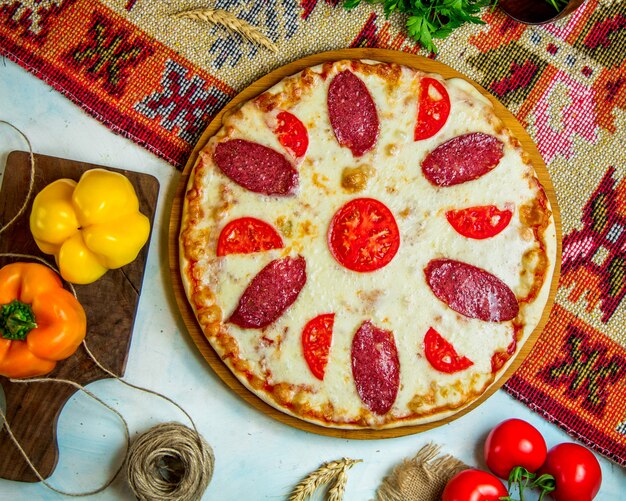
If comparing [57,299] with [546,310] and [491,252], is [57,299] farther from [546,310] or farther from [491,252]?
[546,310]

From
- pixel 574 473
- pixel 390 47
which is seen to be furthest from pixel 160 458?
pixel 390 47

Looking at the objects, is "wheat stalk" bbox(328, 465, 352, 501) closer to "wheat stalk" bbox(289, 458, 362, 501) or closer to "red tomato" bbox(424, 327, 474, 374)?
"wheat stalk" bbox(289, 458, 362, 501)

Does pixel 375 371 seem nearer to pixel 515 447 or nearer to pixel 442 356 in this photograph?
pixel 442 356

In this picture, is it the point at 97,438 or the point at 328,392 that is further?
the point at 97,438

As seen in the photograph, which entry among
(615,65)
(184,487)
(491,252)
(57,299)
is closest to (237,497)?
(184,487)

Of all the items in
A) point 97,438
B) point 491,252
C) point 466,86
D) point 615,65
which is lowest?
point 97,438

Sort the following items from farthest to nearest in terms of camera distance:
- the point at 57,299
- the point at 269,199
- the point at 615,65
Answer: the point at 615,65 → the point at 269,199 → the point at 57,299

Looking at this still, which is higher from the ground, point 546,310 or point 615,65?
point 615,65
